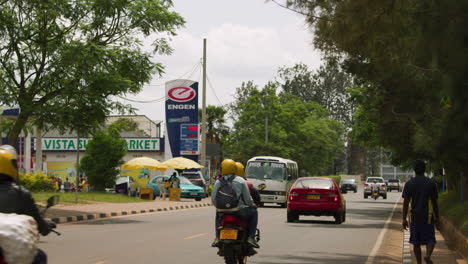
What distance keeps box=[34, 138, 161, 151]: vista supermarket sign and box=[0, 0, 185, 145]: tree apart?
1931 inches

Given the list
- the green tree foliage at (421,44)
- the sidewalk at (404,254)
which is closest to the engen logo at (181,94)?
the green tree foliage at (421,44)

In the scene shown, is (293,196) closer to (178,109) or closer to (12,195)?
(12,195)

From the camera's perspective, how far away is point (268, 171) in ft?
138

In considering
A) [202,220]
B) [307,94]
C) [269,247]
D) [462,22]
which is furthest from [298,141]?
[462,22]

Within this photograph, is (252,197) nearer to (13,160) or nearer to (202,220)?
(13,160)

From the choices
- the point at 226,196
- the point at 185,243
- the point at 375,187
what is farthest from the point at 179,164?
the point at 226,196

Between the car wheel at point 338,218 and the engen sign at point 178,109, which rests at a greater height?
the engen sign at point 178,109

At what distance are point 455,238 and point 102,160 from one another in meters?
35.4

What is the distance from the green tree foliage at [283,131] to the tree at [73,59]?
53.0 m

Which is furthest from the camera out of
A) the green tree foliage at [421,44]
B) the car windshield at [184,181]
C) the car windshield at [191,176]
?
the car windshield at [191,176]

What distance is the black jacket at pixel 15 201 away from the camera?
6246 mm

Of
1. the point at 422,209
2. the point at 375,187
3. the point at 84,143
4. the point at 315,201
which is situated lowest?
the point at 375,187

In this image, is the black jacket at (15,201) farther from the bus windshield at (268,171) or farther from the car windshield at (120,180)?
the car windshield at (120,180)

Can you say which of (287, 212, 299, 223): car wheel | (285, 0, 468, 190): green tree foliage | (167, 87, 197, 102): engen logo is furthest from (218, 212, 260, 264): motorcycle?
(167, 87, 197, 102): engen logo
